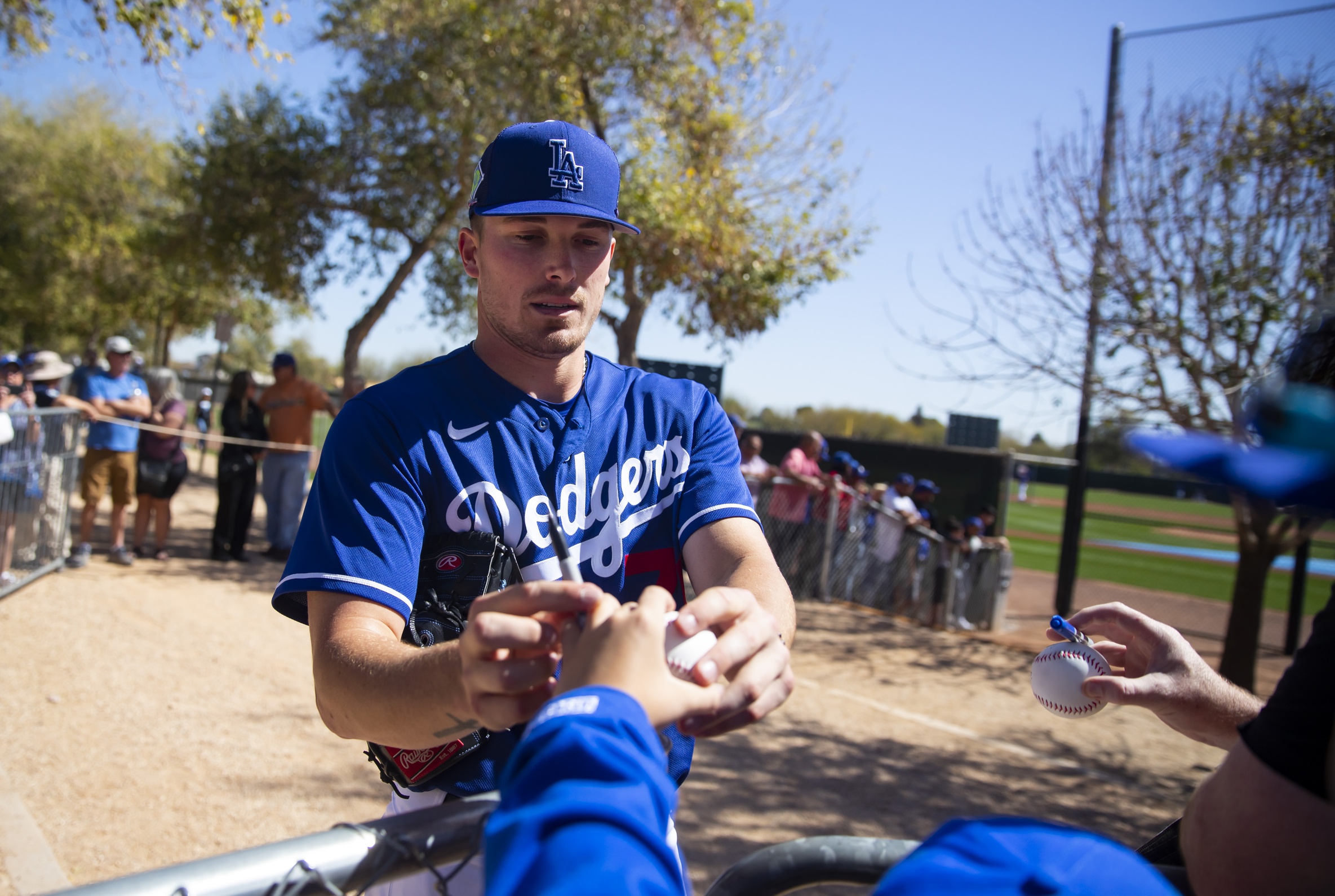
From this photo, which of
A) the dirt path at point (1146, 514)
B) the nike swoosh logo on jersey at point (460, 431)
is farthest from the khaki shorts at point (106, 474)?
the dirt path at point (1146, 514)

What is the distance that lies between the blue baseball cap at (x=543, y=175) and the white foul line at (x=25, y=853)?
10.5 ft

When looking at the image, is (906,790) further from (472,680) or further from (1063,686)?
(472,680)

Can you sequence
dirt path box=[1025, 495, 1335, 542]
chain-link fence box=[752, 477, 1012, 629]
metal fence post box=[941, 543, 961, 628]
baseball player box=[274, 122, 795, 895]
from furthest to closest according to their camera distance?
dirt path box=[1025, 495, 1335, 542], chain-link fence box=[752, 477, 1012, 629], metal fence post box=[941, 543, 961, 628], baseball player box=[274, 122, 795, 895]

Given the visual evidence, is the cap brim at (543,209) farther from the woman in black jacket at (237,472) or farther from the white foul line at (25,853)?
the woman in black jacket at (237,472)

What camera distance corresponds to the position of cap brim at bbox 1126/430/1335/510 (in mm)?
737

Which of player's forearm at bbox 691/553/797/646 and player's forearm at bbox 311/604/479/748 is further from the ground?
player's forearm at bbox 691/553/797/646

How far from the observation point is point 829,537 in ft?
34.8

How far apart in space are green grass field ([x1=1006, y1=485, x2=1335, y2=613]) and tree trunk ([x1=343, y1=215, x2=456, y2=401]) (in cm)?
1040

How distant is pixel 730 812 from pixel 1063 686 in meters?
3.35

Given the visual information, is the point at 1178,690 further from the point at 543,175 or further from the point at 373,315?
the point at 373,315

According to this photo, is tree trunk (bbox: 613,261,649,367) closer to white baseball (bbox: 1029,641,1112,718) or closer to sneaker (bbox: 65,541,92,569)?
sneaker (bbox: 65,541,92,569)

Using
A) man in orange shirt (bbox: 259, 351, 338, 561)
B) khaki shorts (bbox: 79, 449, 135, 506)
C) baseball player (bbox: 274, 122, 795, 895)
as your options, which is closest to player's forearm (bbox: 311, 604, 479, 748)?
baseball player (bbox: 274, 122, 795, 895)

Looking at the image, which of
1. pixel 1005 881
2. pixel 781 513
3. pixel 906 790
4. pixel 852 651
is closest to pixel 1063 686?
pixel 1005 881

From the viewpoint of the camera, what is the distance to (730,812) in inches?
180
